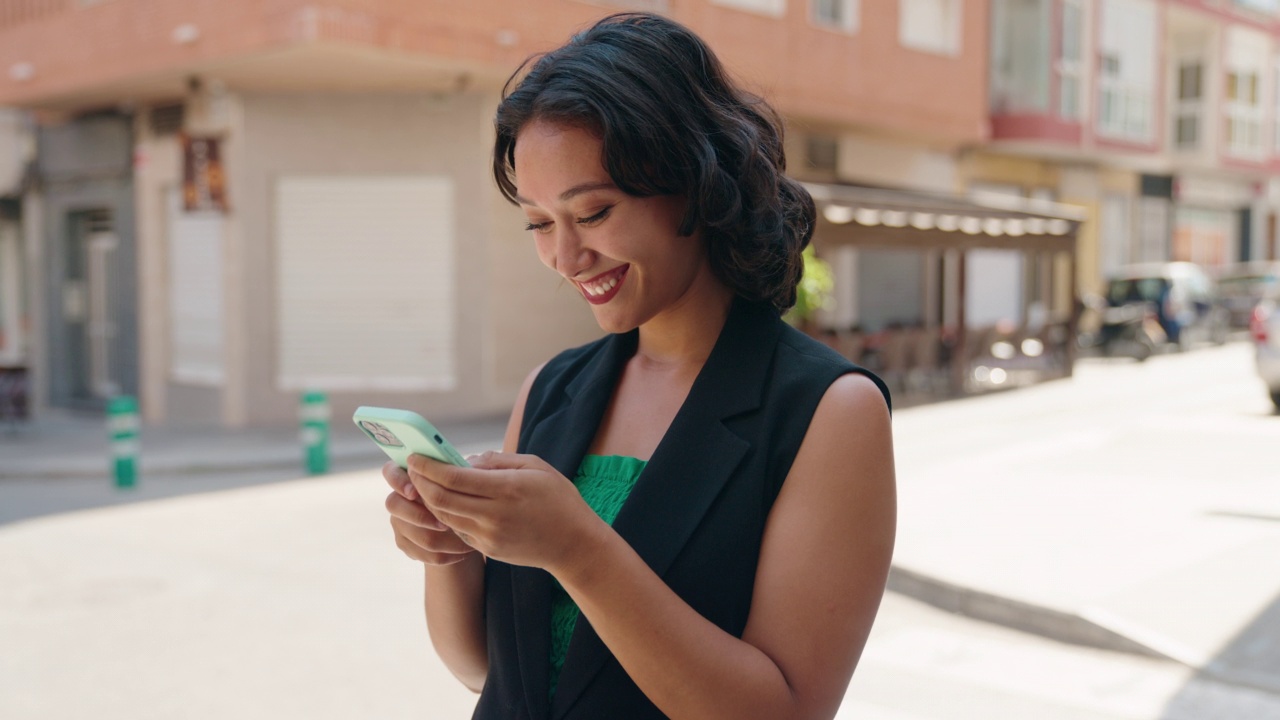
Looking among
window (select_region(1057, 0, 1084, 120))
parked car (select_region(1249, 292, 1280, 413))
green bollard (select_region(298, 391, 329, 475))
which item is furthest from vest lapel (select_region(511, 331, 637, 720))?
window (select_region(1057, 0, 1084, 120))

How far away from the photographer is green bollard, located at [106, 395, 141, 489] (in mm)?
10422

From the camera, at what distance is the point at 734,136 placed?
5.02ft

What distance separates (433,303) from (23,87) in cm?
758

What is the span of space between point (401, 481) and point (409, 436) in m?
0.16

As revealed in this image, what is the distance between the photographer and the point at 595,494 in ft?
5.38

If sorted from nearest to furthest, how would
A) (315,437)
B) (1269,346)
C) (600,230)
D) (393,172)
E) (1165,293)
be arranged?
(600,230) < (315,437) < (1269,346) < (393,172) < (1165,293)

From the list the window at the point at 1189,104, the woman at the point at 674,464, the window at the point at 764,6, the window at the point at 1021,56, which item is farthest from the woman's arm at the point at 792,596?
the window at the point at 1189,104

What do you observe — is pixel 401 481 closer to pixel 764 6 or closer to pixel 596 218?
pixel 596 218

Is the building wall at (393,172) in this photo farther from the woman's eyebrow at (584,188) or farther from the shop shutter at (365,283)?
the woman's eyebrow at (584,188)

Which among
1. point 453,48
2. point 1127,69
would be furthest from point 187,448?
point 1127,69

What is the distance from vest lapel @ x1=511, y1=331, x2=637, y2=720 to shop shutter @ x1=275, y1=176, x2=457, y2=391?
47.5 ft

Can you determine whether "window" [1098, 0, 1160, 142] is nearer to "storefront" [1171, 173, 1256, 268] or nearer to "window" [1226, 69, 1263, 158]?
"storefront" [1171, 173, 1256, 268]

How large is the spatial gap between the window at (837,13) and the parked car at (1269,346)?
28.1 feet

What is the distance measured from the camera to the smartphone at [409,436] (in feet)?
4.16
